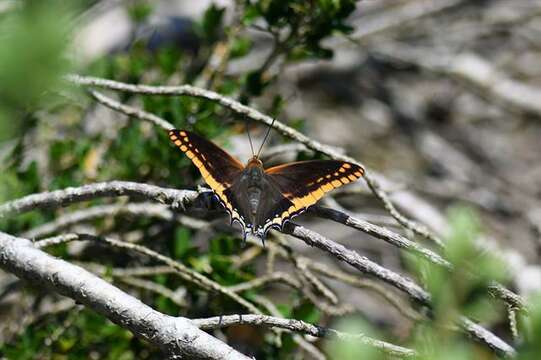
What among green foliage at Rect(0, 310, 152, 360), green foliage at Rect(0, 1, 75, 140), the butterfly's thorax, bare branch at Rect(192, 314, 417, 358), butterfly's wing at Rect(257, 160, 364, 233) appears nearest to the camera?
green foliage at Rect(0, 1, 75, 140)

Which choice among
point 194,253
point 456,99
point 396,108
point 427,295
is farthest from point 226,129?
point 456,99

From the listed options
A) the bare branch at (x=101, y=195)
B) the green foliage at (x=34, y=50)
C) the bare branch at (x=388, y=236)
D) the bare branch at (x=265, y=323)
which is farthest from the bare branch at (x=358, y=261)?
the green foliage at (x=34, y=50)

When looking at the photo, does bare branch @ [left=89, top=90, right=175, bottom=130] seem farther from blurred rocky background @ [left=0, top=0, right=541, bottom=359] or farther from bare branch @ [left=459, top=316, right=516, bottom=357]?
bare branch @ [left=459, top=316, right=516, bottom=357]

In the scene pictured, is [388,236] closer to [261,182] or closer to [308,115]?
[261,182]

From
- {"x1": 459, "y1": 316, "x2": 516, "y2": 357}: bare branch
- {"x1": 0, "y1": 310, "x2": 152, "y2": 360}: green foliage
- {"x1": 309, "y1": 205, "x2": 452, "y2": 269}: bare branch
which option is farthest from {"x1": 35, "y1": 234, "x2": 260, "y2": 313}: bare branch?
{"x1": 459, "y1": 316, "x2": 516, "y2": 357}: bare branch

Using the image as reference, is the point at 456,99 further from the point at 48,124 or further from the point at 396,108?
the point at 48,124

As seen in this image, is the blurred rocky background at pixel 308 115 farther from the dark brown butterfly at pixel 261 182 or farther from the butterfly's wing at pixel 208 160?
the butterfly's wing at pixel 208 160

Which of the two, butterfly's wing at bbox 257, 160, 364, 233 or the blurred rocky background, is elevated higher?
butterfly's wing at bbox 257, 160, 364, 233
